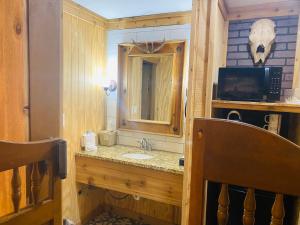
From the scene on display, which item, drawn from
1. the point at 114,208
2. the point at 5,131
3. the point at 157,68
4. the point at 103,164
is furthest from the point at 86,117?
the point at 5,131

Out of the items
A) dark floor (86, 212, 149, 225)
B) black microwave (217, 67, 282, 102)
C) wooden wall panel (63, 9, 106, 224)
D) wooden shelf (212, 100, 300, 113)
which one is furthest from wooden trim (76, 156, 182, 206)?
black microwave (217, 67, 282, 102)

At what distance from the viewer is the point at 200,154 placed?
28.0 inches

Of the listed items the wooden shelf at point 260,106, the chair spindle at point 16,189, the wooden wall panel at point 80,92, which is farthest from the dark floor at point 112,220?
the chair spindle at point 16,189

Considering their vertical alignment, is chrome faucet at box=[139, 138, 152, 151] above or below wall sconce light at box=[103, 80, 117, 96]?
below

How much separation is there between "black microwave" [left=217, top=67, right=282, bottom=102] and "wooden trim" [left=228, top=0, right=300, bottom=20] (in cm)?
64

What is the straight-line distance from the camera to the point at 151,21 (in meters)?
2.80

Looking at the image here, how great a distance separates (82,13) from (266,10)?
6.12 feet

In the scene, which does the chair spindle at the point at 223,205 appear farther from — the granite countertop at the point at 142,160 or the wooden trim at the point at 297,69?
the wooden trim at the point at 297,69

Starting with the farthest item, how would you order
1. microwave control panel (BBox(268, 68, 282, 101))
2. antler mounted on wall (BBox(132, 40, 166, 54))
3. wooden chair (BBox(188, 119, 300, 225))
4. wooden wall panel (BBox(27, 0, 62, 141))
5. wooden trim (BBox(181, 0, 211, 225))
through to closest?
antler mounted on wall (BBox(132, 40, 166, 54)) → microwave control panel (BBox(268, 68, 282, 101)) → wooden trim (BBox(181, 0, 211, 225)) → wooden wall panel (BBox(27, 0, 62, 141)) → wooden chair (BBox(188, 119, 300, 225))

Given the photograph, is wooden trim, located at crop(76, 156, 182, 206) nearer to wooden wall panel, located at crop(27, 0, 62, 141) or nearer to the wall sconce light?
the wall sconce light

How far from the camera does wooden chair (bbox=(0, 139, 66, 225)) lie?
0.67m

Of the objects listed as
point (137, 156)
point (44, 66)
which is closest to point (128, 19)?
point (137, 156)

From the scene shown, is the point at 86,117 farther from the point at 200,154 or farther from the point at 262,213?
the point at 200,154

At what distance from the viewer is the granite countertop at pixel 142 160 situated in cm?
229
